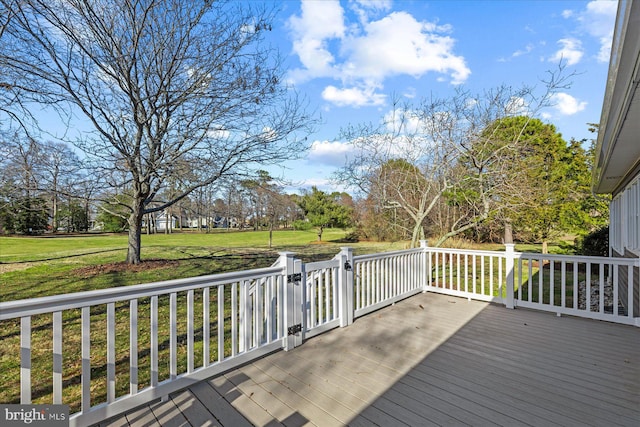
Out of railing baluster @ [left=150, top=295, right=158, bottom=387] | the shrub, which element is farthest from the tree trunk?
the shrub

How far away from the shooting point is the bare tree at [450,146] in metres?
6.49

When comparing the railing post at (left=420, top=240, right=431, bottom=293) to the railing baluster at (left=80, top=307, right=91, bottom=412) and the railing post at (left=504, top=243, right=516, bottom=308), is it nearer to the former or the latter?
the railing post at (left=504, top=243, right=516, bottom=308)

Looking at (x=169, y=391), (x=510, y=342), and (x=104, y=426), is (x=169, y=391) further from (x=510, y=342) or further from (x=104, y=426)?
(x=510, y=342)

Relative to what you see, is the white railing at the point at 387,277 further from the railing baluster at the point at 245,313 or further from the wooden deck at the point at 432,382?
the railing baluster at the point at 245,313

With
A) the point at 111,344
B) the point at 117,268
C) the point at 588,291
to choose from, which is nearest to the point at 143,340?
the point at 111,344

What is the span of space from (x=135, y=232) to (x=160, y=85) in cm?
409

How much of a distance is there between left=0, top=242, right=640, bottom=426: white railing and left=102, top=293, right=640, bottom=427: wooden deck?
0.20 metres

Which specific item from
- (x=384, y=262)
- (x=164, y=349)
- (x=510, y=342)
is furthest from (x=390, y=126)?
(x=164, y=349)

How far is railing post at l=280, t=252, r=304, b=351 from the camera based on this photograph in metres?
3.18

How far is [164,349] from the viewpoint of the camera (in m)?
3.57

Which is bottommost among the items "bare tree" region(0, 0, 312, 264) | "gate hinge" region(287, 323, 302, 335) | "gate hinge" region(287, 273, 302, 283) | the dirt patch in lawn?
the dirt patch in lawn

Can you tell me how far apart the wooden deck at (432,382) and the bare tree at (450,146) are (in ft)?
11.4

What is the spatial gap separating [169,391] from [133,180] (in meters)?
6.12

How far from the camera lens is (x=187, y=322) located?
2.60 meters
